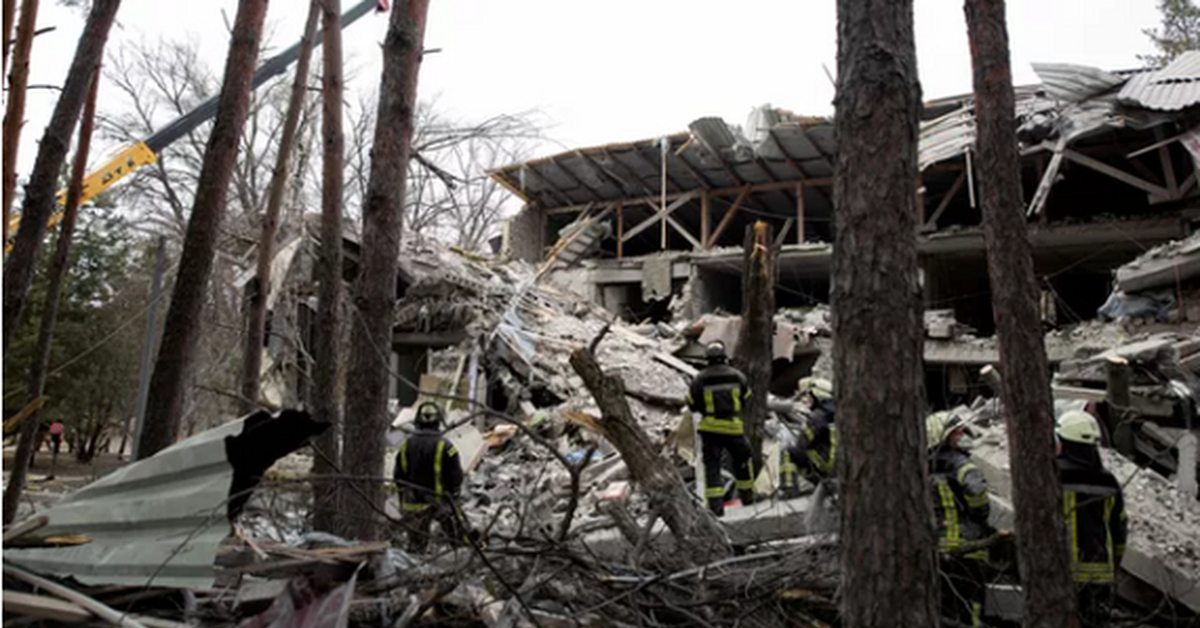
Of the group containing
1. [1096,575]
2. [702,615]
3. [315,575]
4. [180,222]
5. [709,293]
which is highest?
[180,222]

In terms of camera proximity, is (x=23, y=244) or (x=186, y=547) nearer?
(x=186, y=547)

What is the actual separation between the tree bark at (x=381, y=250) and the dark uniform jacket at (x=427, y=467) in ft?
2.82

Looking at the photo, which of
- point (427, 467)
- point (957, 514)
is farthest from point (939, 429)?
point (427, 467)

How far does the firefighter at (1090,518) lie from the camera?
4922 millimetres

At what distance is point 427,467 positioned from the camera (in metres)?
6.50

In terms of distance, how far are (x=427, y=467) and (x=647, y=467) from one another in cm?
228

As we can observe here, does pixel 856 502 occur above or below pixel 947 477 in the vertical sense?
above

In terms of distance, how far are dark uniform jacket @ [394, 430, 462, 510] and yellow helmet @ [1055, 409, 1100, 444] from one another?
183 inches

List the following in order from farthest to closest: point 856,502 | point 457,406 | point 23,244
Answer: point 457,406
point 23,244
point 856,502

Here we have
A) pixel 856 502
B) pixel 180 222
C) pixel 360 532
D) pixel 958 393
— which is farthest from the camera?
pixel 180 222

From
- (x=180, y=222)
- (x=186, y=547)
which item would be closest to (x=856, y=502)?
(x=186, y=547)

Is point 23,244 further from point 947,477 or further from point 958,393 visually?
point 958,393

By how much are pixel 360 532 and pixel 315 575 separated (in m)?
2.21

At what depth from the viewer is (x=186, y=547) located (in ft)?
9.15
